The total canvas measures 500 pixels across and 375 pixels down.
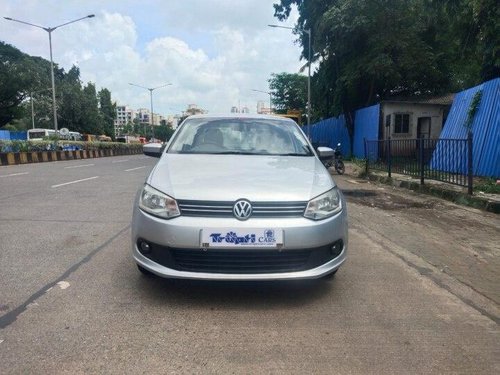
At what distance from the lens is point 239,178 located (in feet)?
11.7

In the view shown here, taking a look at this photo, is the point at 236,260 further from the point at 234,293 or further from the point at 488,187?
the point at 488,187

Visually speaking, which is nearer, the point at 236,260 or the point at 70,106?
the point at 236,260

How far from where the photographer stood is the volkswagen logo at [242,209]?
3.24 metres

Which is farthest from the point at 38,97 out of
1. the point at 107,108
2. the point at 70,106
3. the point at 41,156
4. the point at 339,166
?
the point at 339,166

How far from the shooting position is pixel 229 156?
430cm

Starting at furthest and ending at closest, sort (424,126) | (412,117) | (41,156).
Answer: (41,156)
(424,126)
(412,117)

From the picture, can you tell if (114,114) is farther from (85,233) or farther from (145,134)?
(85,233)

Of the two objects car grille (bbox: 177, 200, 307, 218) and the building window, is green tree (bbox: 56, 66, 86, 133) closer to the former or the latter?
the building window

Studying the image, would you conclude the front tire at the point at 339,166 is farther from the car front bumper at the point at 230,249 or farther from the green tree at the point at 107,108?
the green tree at the point at 107,108

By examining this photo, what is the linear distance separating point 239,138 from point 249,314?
207cm

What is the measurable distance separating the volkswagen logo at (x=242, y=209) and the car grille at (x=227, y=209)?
3cm

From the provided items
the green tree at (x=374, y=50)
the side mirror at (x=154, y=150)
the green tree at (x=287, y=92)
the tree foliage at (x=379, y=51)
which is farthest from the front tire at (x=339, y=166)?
the green tree at (x=287, y=92)

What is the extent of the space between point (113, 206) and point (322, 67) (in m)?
20.6

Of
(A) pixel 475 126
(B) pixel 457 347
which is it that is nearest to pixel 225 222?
(B) pixel 457 347
